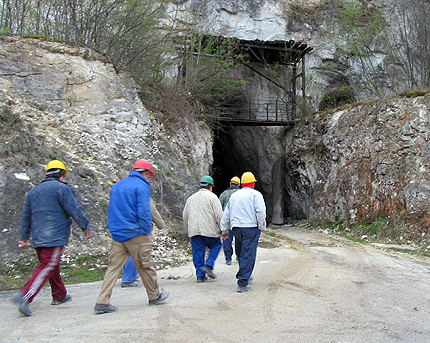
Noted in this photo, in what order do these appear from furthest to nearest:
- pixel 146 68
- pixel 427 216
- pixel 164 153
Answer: pixel 146 68 → pixel 164 153 → pixel 427 216

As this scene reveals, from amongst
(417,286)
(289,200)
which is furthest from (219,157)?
(417,286)

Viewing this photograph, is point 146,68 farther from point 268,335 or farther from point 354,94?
point 354,94

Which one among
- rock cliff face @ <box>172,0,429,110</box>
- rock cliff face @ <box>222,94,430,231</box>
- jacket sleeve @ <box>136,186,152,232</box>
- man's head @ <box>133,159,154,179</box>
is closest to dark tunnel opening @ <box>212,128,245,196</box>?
rock cliff face @ <box>222,94,430,231</box>

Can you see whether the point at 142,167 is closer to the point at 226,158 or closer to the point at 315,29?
the point at 226,158

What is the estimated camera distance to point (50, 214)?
13.6 ft

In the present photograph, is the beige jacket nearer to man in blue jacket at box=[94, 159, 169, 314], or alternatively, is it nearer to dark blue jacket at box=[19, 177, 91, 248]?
man in blue jacket at box=[94, 159, 169, 314]

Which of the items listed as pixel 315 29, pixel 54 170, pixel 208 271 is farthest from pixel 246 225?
pixel 315 29

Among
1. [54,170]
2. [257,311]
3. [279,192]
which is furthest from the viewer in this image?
[279,192]

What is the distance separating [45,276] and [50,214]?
723mm

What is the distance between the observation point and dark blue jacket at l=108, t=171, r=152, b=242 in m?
3.95

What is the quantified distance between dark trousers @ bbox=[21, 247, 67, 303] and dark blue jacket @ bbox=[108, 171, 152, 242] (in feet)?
2.64

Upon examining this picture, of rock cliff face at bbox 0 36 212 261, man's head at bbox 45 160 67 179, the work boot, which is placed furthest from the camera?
rock cliff face at bbox 0 36 212 261

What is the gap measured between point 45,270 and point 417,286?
5246 millimetres

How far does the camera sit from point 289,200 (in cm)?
1838
